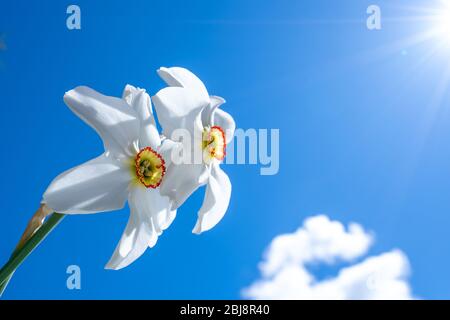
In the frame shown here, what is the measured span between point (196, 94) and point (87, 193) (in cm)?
26

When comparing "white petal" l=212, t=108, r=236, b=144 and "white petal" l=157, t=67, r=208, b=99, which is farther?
"white petal" l=212, t=108, r=236, b=144

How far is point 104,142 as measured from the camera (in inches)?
34.1

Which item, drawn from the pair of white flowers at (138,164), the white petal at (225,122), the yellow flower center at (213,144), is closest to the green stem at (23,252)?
the pair of white flowers at (138,164)

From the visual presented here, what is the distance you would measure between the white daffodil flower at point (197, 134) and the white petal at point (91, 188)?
0.09 metres

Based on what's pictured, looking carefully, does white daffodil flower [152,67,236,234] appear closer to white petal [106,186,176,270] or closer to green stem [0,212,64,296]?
white petal [106,186,176,270]

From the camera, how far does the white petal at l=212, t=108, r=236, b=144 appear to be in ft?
3.38

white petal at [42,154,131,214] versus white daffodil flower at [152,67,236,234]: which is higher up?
white daffodil flower at [152,67,236,234]

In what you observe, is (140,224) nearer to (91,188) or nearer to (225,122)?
(91,188)

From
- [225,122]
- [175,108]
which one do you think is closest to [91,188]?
[175,108]

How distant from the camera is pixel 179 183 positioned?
0.82m

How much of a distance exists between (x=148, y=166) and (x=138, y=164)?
0.07 ft

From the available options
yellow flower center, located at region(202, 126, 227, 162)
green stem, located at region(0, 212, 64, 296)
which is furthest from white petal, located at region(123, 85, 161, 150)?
green stem, located at region(0, 212, 64, 296)
